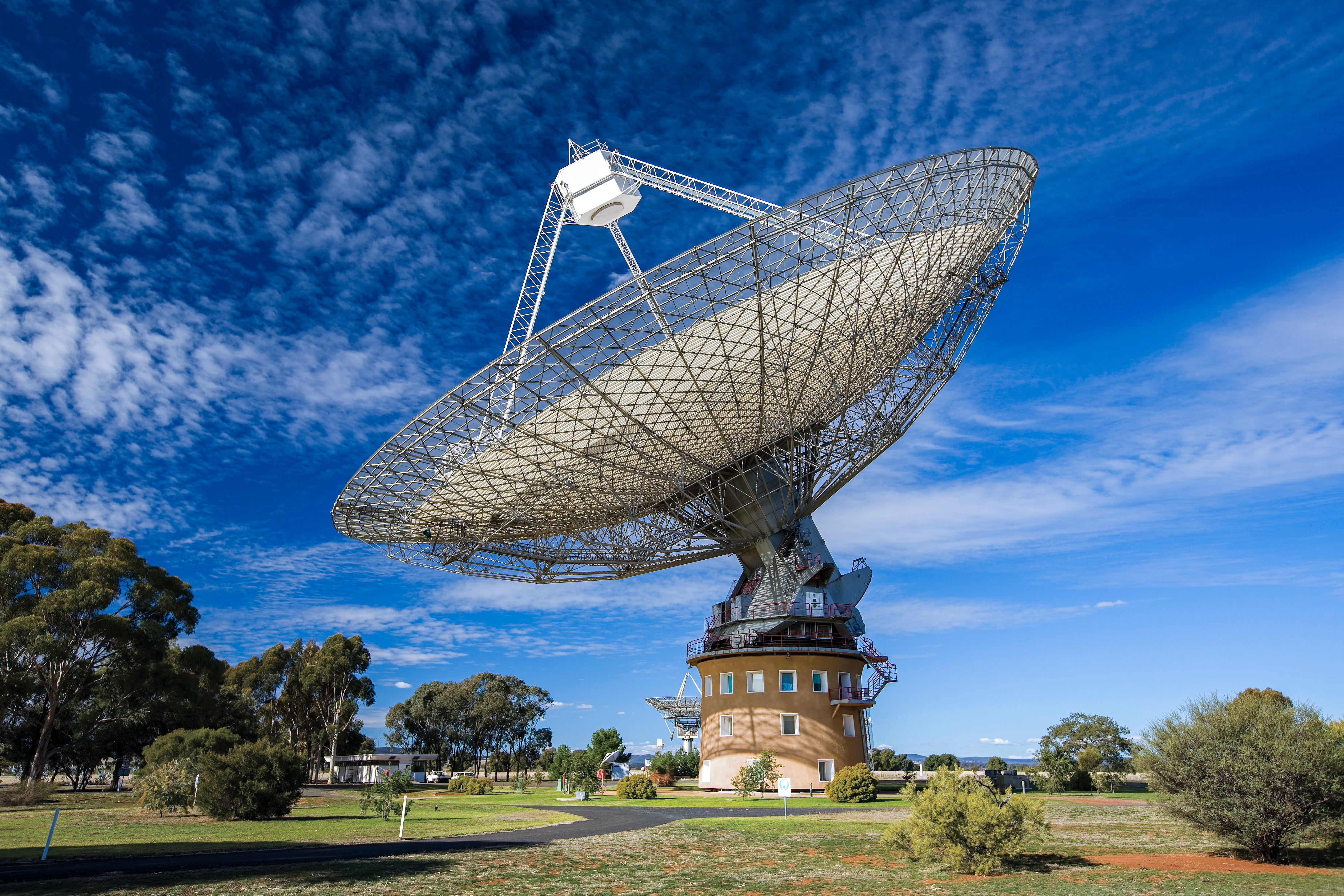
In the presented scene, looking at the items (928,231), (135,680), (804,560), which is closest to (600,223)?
(928,231)

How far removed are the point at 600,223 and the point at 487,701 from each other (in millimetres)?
73984

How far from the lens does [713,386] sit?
99.0ft

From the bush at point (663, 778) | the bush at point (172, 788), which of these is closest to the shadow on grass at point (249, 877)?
the bush at point (172, 788)

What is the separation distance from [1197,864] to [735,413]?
70.2ft

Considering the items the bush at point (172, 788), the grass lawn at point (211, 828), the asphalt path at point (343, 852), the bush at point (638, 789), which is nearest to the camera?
the asphalt path at point (343, 852)

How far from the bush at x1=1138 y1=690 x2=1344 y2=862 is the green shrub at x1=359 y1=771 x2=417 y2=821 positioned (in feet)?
78.0

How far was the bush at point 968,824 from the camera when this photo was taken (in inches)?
625

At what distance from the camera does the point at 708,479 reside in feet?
136

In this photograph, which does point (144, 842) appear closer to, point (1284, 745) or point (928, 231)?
point (1284, 745)

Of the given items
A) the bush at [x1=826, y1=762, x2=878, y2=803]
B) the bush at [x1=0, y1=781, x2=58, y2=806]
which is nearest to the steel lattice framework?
the bush at [x1=826, y1=762, x2=878, y2=803]

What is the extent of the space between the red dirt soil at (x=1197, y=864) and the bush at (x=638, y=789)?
2681cm

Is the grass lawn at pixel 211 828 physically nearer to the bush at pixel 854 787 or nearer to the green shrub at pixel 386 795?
the green shrub at pixel 386 795

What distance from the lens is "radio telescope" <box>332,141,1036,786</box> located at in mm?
24859

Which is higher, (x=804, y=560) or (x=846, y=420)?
(x=846, y=420)
